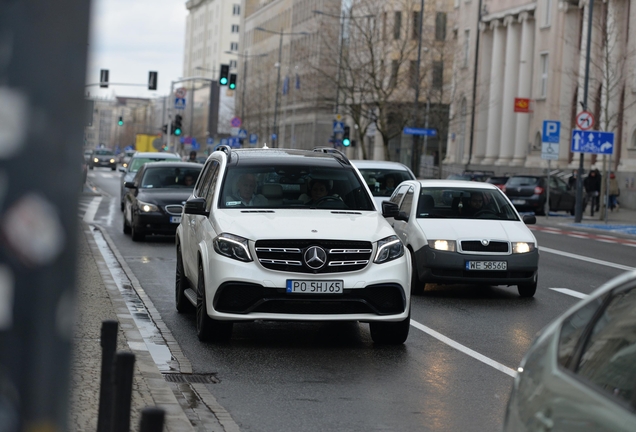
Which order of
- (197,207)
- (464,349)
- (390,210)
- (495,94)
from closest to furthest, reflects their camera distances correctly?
(464,349), (197,207), (390,210), (495,94)

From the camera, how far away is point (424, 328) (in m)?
11.7

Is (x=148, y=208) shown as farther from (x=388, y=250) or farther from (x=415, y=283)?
(x=388, y=250)

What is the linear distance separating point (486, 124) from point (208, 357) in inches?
2558

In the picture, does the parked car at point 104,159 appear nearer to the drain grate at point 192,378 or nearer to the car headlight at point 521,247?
the car headlight at point 521,247

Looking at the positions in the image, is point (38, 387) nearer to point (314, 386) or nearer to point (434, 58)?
point (314, 386)

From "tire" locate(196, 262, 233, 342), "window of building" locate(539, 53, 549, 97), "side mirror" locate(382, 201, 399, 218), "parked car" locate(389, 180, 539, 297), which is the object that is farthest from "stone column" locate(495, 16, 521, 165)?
"tire" locate(196, 262, 233, 342)

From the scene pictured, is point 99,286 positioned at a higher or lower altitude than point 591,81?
lower

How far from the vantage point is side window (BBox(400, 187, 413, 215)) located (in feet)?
51.8

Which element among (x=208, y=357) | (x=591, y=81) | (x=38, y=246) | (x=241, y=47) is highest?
(x=241, y=47)

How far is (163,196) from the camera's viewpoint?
22.8 m

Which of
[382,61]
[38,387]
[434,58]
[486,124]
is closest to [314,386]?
[38,387]

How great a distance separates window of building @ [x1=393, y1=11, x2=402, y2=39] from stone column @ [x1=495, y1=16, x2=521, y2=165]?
6.60 metres

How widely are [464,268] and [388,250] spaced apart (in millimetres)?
4664

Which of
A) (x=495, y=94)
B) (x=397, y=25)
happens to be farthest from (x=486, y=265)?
(x=495, y=94)
